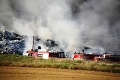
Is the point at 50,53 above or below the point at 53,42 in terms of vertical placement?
below

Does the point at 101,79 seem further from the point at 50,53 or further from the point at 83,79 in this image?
the point at 50,53

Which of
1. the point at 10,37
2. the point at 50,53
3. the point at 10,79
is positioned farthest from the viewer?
the point at 10,37

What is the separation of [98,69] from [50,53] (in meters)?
29.8

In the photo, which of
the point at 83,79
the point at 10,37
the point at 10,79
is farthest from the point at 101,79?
the point at 10,37

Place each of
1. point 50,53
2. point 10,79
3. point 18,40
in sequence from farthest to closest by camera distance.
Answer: point 18,40 → point 50,53 → point 10,79

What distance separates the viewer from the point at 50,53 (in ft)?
171

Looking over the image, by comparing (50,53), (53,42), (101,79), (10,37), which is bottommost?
(101,79)

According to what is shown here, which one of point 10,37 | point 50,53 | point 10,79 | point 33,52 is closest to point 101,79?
point 10,79

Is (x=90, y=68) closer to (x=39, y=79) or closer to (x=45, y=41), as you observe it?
(x=39, y=79)

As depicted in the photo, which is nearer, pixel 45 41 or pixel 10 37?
pixel 45 41

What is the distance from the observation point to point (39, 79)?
1339cm

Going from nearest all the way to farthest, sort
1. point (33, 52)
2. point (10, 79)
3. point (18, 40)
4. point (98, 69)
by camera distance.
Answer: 1. point (10, 79)
2. point (98, 69)
3. point (33, 52)
4. point (18, 40)

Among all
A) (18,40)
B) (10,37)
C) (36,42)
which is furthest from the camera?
(10,37)

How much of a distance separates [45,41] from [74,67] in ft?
204
